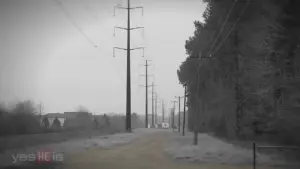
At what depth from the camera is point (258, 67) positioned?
30.8m

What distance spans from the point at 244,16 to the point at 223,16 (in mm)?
2366

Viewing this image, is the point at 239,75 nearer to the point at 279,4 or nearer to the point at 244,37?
the point at 244,37

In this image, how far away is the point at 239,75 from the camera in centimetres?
3569

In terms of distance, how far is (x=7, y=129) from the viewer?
1992 cm

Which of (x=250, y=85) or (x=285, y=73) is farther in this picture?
(x=250, y=85)

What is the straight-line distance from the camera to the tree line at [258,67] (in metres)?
27.6

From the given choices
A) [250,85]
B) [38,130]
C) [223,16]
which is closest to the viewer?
[38,130]

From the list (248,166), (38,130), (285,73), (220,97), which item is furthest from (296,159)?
(220,97)

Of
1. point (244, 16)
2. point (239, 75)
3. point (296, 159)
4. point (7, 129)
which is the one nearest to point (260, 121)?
point (239, 75)

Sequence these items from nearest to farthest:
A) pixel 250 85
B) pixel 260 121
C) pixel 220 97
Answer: pixel 260 121, pixel 250 85, pixel 220 97

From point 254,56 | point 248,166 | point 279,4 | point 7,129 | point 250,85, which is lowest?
point 248,166

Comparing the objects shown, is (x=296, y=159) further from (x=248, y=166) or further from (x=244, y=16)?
(x=244, y=16)

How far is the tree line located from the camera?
27.6 metres

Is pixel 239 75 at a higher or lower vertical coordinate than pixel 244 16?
lower
